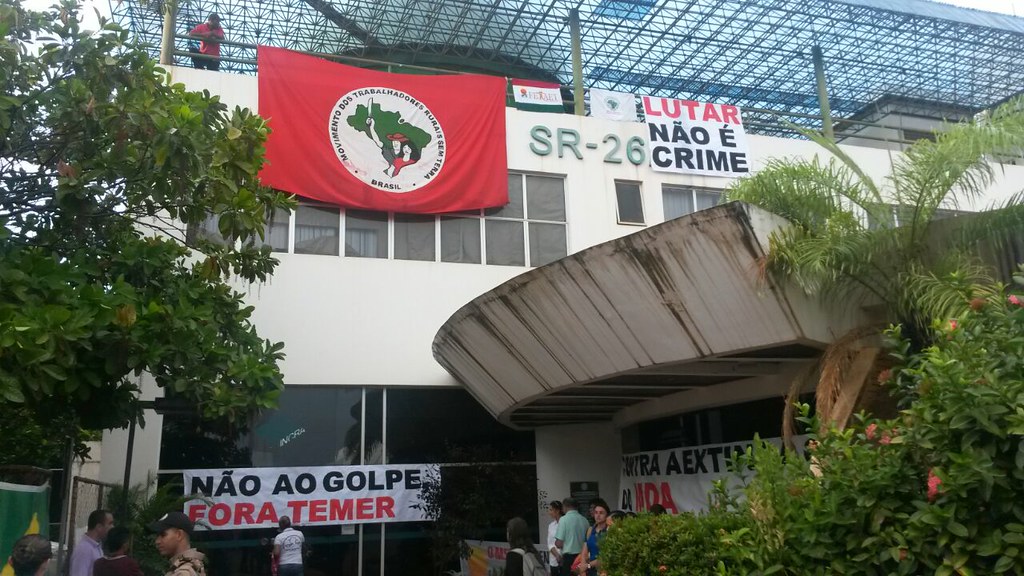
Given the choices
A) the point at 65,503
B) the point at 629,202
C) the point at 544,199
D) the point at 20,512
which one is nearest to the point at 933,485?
the point at 20,512

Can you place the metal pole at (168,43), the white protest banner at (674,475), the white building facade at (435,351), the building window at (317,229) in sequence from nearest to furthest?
1. the white protest banner at (674,475)
2. the white building facade at (435,351)
3. the building window at (317,229)
4. the metal pole at (168,43)

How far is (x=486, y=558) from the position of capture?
43.8ft

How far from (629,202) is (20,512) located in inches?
499

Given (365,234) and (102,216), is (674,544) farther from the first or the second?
(365,234)

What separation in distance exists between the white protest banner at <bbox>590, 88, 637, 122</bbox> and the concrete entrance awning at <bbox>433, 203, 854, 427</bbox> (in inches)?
285

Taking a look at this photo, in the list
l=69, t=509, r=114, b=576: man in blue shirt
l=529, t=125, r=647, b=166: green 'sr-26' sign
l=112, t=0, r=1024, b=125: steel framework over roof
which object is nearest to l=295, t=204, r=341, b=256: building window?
l=529, t=125, r=647, b=166: green 'sr-26' sign

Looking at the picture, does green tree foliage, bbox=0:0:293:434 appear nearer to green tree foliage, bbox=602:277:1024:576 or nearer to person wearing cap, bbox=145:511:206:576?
person wearing cap, bbox=145:511:206:576

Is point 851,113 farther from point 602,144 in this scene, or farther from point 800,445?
point 800,445

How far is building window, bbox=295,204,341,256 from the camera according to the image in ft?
50.6

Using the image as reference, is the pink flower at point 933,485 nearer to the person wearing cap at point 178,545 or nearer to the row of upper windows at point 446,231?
the person wearing cap at point 178,545

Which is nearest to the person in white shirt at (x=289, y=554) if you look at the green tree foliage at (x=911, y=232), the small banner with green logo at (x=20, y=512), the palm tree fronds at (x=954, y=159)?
the small banner with green logo at (x=20, y=512)

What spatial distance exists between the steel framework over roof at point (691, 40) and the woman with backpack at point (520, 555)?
1641 centimetres

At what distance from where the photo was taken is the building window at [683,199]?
58.1ft

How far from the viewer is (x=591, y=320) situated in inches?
390
